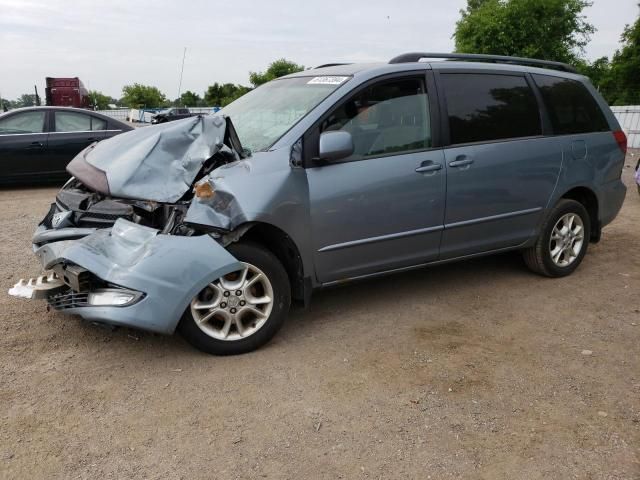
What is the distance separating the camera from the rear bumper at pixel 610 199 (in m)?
4.98

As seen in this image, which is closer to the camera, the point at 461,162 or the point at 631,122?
the point at 461,162

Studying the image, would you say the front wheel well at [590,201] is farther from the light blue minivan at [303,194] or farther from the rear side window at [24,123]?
the rear side window at [24,123]

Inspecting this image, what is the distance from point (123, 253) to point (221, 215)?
0.59m

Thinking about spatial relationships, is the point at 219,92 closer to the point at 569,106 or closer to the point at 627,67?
the point at 627,67

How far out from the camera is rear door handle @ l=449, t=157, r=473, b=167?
155 inches

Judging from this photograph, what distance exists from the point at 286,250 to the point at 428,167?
3.94 ft

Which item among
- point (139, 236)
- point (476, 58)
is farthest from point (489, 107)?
point (139, 236)

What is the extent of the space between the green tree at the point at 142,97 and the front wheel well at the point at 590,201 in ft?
231

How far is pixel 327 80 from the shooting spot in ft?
12.7

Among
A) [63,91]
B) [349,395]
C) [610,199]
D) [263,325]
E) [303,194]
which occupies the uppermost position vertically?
[63,91]

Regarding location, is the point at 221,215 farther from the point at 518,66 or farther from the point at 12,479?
the point at 518,66

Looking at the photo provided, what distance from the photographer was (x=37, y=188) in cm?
918

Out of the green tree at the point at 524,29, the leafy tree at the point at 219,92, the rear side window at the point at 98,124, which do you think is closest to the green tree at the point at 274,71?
the leafy tree at the point at 219,92

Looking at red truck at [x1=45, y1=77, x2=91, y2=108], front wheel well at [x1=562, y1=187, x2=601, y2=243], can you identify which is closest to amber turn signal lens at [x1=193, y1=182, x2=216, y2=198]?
front wheel well at [x1=562, y1=187, x2=601, y2=243]
